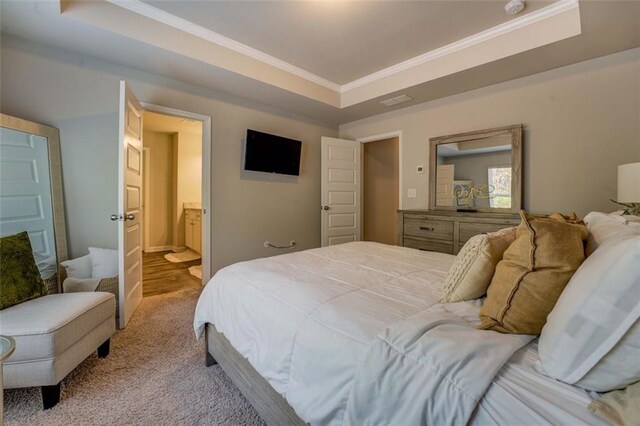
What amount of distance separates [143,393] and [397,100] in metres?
3.81

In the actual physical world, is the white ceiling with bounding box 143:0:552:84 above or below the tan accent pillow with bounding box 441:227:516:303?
above

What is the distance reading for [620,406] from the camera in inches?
21.9

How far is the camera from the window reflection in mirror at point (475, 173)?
3.03 meters

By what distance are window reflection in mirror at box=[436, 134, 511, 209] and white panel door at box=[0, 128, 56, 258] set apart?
4.03 metres

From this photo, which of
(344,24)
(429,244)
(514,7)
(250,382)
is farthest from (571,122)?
(250,382)

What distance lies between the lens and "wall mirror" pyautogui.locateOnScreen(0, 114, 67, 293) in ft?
7.07

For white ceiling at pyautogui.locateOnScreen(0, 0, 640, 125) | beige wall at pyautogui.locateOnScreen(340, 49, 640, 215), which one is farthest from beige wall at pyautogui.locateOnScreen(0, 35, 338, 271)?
beige wall at pyautogui.locateOnScreen(340, 49, 640, 215)

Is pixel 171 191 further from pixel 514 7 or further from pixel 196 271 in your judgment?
pixel 514 7

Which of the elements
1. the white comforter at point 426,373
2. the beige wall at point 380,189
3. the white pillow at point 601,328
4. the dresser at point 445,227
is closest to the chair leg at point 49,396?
the white comforter at point 426,373

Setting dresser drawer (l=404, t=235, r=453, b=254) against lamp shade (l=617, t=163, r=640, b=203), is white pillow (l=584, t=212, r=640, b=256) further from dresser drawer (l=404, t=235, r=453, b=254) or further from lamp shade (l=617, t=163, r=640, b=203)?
dresser drawer (l=404, t=235, r=453, b=254)

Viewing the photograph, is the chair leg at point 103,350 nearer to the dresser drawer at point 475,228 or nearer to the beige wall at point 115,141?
the beige wall at point 115,141

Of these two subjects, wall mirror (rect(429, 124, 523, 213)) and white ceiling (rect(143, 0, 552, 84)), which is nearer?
white ceiling (rect(143, 0, 552, 84))

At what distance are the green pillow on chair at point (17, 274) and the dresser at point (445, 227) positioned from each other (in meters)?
3.32

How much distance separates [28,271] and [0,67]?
5.88ft
